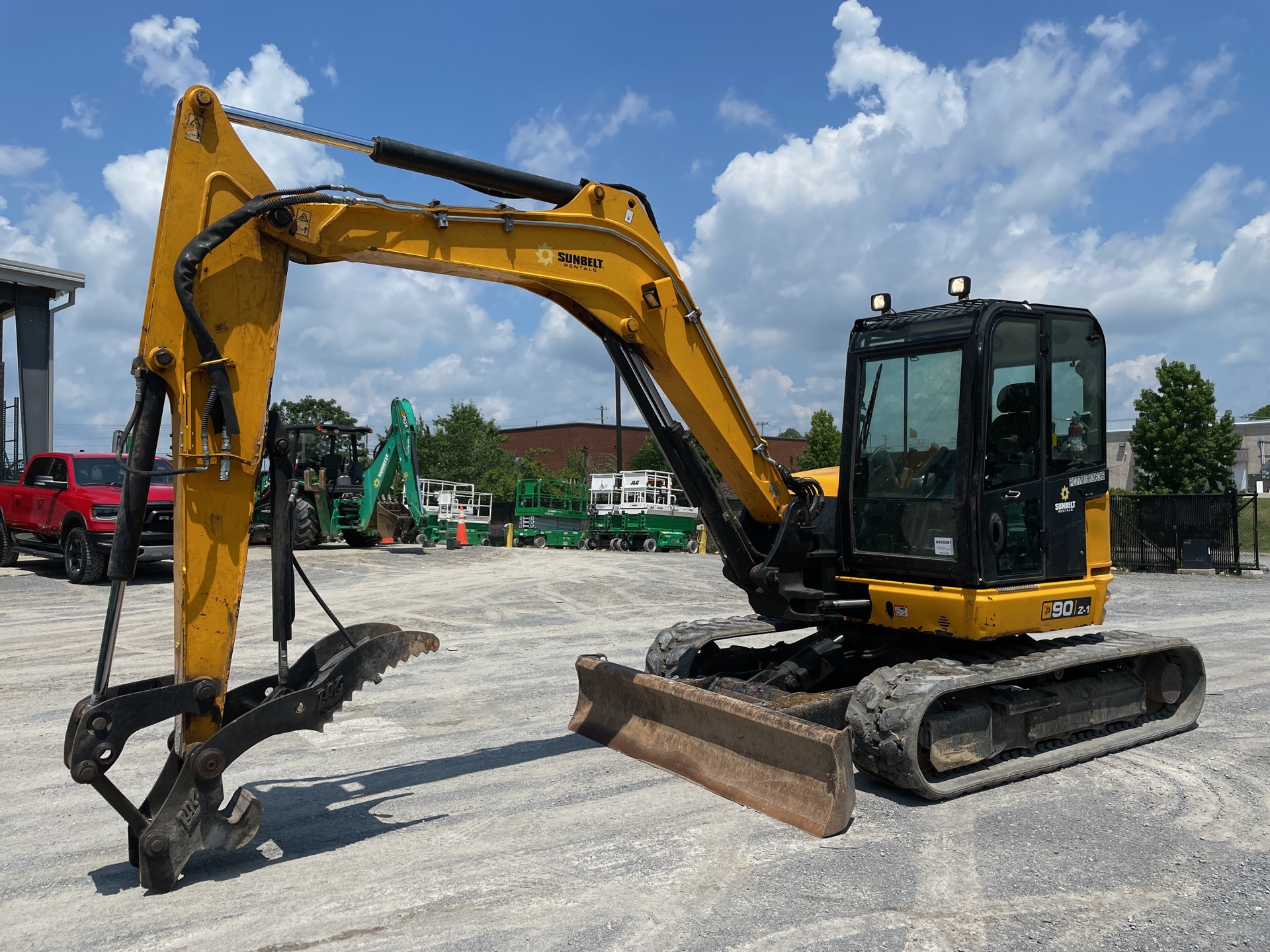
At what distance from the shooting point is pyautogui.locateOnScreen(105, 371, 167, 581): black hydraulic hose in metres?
4.30

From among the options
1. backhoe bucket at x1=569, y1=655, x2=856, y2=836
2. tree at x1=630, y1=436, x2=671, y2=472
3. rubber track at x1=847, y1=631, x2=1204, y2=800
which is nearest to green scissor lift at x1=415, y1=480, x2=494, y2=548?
backhoe bucket at x1=569, y1=655, x2=856, y2=836

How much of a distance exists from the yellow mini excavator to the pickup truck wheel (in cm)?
1077

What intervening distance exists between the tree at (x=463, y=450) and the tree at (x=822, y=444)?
18087 mm

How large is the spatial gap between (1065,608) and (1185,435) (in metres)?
29.0

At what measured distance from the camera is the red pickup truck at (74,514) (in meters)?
14.9

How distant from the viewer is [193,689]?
4.30m

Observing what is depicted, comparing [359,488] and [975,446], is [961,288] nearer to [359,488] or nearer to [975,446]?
[975,446]

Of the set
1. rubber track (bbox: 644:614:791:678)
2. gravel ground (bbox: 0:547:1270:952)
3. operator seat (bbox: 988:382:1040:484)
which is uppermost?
operator seat (bbox: 988:382:1040:484)

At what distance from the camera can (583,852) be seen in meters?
4.70

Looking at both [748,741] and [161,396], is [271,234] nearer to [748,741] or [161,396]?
[161,396]

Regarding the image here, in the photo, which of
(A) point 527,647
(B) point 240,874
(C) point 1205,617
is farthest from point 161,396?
(C) point 1205,617

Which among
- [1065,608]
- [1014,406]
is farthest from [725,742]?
[1014,406]

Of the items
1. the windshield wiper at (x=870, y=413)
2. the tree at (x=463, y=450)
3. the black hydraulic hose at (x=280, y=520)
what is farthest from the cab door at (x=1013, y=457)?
the tree at (x=463, y=450)

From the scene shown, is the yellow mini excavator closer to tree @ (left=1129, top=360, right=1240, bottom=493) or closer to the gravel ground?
the gravel ground
